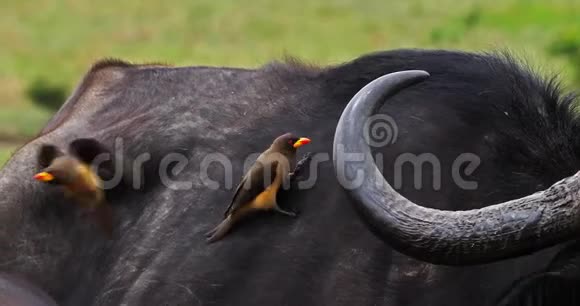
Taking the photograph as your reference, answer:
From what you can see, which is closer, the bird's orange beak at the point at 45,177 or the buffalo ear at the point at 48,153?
the bird's orange beak at the point at 45,177

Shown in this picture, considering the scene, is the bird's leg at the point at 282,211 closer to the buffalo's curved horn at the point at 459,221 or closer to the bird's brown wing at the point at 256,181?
the bird's brown wing at the point at 256,181

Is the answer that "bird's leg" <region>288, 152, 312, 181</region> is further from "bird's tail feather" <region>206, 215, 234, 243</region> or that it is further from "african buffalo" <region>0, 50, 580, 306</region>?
"bird's tail feather" <region>206, 215, 234, 243</region>

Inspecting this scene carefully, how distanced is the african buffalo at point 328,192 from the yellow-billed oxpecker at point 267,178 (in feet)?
0.30

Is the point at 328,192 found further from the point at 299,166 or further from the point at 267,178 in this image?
the point at 267,178

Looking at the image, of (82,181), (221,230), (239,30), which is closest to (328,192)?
(221,230)

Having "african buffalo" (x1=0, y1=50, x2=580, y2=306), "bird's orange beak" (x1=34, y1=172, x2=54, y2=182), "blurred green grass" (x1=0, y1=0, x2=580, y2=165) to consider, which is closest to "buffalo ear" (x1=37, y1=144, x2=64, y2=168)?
"african buffalo" (x1=0, y1=50, x2=580, y2=306)

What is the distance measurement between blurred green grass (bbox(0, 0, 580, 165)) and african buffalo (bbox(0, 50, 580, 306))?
20.3 meters

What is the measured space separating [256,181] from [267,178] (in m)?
0.05

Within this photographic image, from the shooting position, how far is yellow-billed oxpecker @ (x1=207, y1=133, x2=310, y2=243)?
18.5 ft

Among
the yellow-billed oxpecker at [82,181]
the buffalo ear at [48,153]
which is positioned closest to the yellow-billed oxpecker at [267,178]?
the yellow-billed oxpecker at [82,181]

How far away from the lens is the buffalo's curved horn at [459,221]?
4527 mm

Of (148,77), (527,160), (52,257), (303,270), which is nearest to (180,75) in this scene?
(148,77)

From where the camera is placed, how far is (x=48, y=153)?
21.2ft

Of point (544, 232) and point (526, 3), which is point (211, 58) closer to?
point (526, 3)
